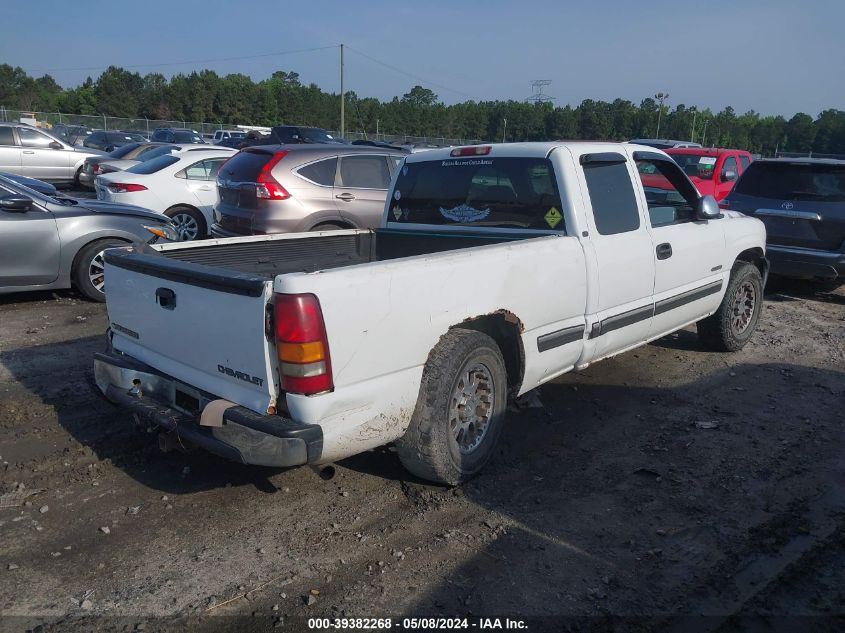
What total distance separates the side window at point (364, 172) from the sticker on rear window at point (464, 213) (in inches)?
169

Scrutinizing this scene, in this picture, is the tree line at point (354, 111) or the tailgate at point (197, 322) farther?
the tree line at point (354, 111)

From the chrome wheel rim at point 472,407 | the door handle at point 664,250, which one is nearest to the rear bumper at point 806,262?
the door handle at point 664,250

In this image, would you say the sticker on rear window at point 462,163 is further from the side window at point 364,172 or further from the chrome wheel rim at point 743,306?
the side window at point 364,172

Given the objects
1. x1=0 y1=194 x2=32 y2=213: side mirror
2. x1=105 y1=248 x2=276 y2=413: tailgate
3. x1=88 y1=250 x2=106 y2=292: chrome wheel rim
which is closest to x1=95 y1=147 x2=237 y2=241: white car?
x1=88 y1=250 x2=106 y2=292: chrome wheel rim

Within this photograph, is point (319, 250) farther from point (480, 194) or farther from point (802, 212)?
point (802, 212)

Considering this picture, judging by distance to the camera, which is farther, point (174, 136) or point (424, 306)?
point (174, 136)

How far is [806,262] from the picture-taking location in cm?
866

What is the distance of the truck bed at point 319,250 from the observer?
478 centimetres

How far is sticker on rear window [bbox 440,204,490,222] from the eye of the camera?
516 centimetres

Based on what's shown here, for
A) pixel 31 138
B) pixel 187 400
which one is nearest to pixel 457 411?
pixel 187 400

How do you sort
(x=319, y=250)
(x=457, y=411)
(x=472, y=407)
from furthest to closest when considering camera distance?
(x=319, y=250), (x=472, y=407), (x=457, y=411)

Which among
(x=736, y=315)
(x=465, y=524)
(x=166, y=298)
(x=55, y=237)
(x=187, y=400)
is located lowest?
(x=465, y=524)

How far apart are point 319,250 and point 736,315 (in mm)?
3978

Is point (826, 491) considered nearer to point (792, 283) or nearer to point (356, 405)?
point (356, 405)
